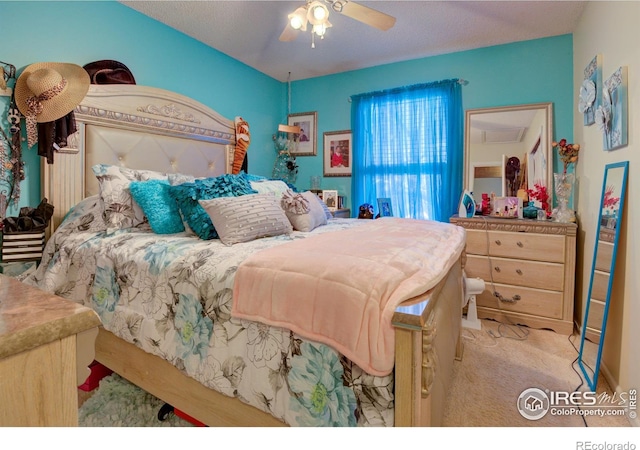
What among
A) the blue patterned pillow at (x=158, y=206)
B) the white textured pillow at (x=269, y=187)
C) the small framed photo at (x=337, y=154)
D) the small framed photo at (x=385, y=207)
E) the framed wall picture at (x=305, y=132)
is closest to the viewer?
Result: the blue patterned pillow at (x=158, y=206)

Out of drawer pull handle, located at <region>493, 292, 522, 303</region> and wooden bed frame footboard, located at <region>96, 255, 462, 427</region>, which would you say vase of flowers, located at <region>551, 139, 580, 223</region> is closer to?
drawer pull handle, located at <region>493, 292, 522, 303</region>

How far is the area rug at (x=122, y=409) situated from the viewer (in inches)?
59.4

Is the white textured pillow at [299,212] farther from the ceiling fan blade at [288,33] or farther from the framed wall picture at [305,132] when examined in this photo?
the framed wall picture at [305,132]

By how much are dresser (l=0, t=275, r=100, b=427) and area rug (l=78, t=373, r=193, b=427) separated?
1110mm

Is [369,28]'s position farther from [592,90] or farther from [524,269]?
[524,269]

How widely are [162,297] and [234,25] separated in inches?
95.7

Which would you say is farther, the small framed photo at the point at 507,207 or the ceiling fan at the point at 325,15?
the small framed photo at the point at 507,207

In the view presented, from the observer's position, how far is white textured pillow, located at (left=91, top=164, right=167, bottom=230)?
1990mm

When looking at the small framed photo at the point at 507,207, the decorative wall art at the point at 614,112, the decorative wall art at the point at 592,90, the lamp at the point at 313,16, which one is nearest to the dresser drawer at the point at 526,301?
the small framed photo at the point at 507,207

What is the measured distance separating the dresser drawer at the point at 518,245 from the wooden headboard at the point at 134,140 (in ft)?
7.73

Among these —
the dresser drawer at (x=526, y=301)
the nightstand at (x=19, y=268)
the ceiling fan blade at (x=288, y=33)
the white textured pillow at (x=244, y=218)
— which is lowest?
the dresser drawer at (x=526, y=301)

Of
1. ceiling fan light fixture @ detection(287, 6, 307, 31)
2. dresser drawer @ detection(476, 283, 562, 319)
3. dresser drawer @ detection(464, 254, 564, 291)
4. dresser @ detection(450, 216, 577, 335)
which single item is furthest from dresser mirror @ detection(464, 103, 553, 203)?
ceiling fan light fixture @ detection(287, 6, 307, 31)

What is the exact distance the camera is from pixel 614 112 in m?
1.90

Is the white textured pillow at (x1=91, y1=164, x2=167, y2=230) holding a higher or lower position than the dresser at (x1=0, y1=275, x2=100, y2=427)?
higher
